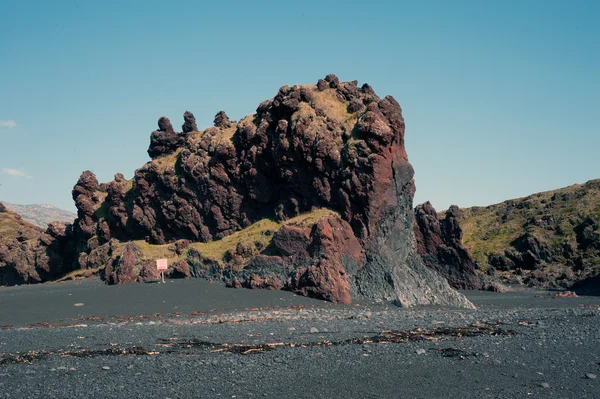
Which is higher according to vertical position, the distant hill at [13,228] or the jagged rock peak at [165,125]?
the jagged rock peak at [165,125]

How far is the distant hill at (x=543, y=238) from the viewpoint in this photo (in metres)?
55.5

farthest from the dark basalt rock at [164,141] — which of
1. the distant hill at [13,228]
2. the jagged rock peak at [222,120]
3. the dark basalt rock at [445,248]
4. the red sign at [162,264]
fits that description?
the distant hill at [13,228]

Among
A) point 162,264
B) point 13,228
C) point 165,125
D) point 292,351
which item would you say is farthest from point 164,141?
point 292,351

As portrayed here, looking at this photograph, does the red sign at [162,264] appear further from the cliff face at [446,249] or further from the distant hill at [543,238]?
the distant hill at [543,238]

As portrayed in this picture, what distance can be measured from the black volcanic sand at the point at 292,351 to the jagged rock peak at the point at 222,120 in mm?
18017

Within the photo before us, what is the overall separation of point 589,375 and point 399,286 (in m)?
17.9

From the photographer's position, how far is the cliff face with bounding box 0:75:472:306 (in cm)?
3256

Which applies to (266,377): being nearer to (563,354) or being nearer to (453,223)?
(563,354)

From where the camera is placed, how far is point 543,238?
207ft

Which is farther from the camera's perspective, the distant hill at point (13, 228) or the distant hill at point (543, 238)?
the distant hill at point (13, 228)

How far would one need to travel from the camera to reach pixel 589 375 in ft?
46.6

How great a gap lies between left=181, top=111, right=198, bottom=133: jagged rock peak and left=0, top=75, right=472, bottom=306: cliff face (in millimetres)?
2169

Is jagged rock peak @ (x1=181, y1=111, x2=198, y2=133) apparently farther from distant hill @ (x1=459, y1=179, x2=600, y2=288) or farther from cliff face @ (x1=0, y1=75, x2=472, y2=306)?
distant hill @ (x1=459, y1=179, x2=600, y2=288)

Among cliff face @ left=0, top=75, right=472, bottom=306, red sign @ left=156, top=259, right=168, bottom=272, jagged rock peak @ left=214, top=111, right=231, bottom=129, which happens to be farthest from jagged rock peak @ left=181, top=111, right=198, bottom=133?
red sign @ left=156, top=259, right=168, bottom=272
